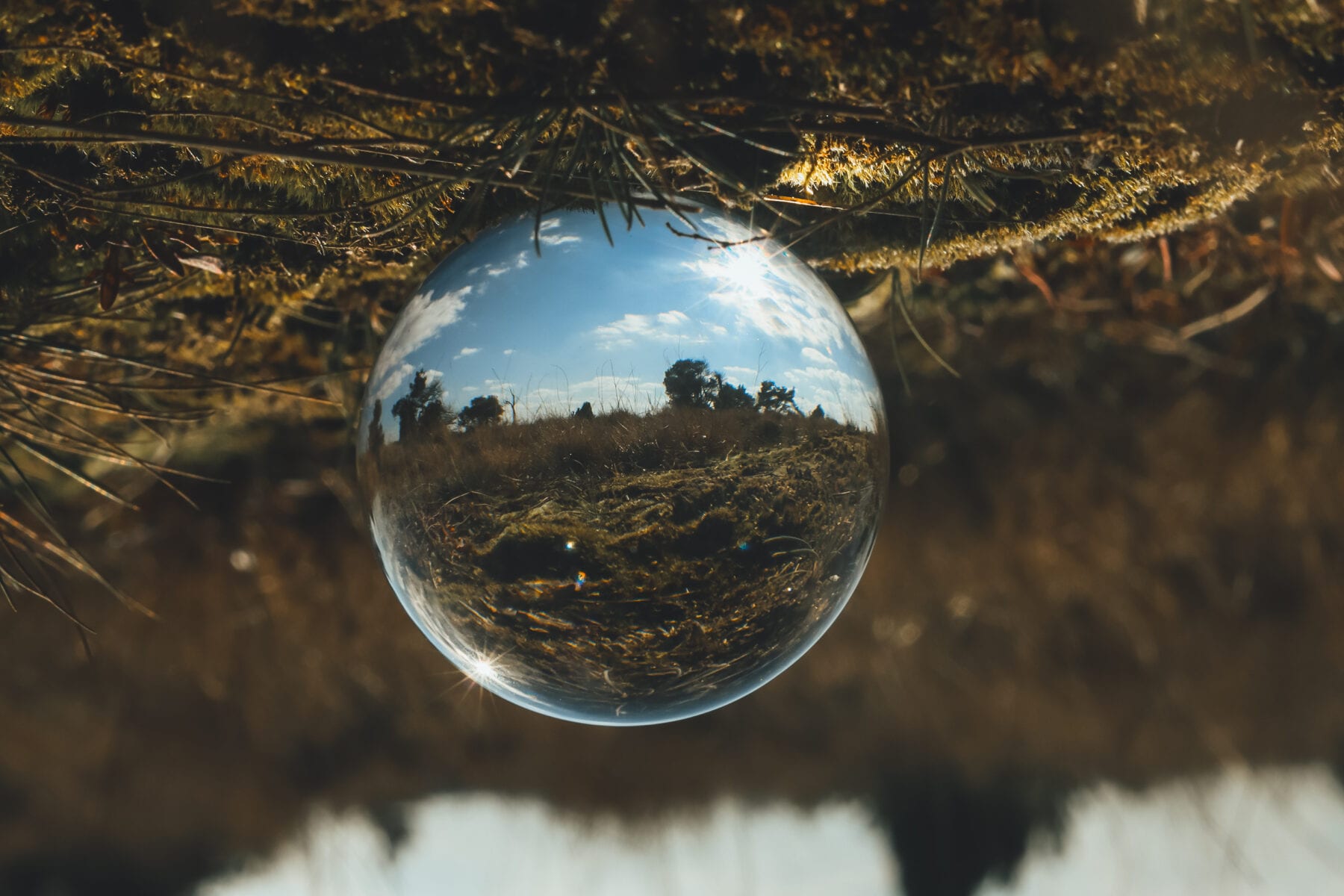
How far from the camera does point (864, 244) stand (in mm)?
1608

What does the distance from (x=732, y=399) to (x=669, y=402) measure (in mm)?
89

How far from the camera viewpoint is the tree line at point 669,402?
1127 mm

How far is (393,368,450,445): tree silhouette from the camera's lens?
3.89ft

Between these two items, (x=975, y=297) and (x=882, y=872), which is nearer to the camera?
(x=975, y=297)

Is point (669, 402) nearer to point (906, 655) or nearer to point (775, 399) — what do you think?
point (775, 399)

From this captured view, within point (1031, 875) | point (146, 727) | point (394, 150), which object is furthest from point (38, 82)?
point (1031, 875)

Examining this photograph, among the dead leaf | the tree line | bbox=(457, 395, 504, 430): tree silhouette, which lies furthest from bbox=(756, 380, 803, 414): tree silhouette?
the dead leaf

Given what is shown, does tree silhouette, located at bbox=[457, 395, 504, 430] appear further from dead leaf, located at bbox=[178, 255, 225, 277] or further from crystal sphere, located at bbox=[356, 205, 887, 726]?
dead leaf, located at bbox=[178, 255, 225, 277]

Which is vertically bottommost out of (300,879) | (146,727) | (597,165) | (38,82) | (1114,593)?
(300,879)

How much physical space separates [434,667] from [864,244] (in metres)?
3.58

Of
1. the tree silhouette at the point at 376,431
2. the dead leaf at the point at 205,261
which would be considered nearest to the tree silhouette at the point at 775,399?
the tree silhouette at the point at 376,431

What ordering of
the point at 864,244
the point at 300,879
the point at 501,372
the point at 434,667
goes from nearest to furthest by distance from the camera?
the point at 501,372 < the point at 864,244 < the point at 434,667 < the point at 300,879

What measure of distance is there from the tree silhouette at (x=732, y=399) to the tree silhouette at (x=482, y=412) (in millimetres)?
287

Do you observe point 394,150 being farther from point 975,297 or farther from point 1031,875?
point 1031,875
